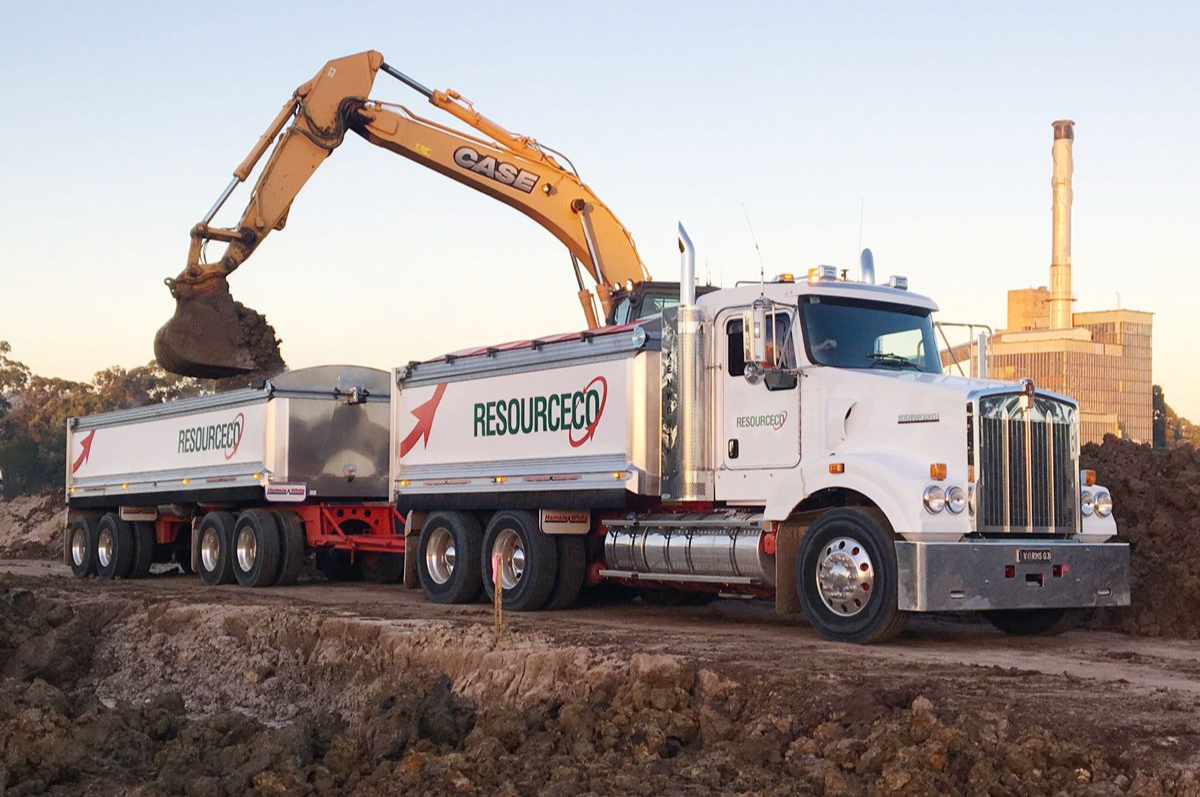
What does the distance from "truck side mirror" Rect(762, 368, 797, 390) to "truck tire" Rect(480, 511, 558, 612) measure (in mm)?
3787

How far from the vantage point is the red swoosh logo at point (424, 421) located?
18.9 metres

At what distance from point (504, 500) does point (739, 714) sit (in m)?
7.72

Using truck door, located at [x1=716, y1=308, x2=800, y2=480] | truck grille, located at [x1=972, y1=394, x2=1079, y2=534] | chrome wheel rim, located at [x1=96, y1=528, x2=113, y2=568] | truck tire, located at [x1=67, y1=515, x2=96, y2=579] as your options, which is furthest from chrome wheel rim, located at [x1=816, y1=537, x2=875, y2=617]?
truck tire, located at [x1=67, y1=515, x2=96, y2=579]

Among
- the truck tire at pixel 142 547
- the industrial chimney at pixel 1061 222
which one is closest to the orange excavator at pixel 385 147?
Answer: the truck tire at pixel 142 547

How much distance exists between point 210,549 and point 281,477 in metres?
2.55

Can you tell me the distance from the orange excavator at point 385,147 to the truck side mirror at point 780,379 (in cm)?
1033

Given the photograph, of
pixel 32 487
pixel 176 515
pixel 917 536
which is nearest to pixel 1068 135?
pixel 32 487

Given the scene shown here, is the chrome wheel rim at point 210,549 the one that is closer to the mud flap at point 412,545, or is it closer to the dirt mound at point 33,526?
the mud flap at point 412,545

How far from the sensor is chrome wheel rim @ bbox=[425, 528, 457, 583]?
18328 millimetres

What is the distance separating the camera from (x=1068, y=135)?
107562mm

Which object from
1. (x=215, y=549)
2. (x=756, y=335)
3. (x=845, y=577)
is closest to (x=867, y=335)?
(x=756, y=335)

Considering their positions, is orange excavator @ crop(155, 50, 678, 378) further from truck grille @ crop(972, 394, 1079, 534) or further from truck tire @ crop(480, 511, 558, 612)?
truck grille @ crop(972, 394, 1079, 534)

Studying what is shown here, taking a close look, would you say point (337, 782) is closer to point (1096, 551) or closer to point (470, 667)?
point (470, 667)

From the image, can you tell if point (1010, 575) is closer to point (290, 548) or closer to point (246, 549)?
point (290, 548)
